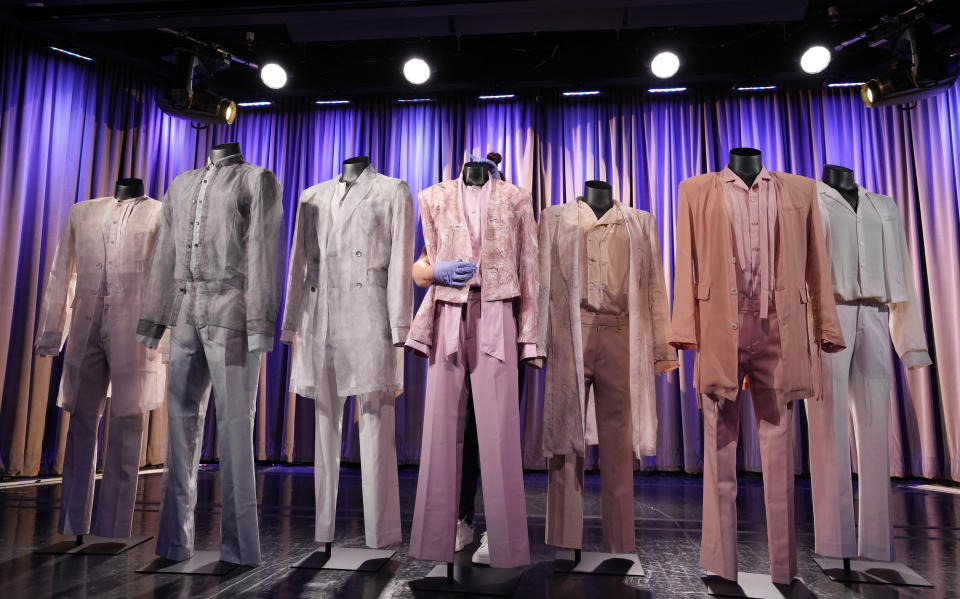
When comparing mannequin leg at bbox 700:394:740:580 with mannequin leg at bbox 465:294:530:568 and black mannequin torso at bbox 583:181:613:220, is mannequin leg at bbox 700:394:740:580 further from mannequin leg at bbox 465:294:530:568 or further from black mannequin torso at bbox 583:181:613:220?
black mannequin torso at bbox 583:181:613:220

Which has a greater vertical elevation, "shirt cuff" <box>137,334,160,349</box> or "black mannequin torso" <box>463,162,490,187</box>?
"black mannequin torso" <box>463,162,490,187</box>

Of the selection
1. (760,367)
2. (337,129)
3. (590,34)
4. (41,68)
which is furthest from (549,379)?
(41,68)

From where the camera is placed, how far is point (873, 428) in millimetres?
3123

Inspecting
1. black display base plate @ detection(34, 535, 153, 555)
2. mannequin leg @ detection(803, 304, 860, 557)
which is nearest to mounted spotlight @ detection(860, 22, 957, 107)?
mannequin leg @ detection(803, 304, 860, 557)

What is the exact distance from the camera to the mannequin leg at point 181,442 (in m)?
3.00

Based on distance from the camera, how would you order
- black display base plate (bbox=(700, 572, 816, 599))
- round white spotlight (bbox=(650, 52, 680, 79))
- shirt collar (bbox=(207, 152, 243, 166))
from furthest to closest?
round white spotlight (bbox=(650, 52, 680, 79)) → shirt collar (bbox=(207, 152, 243, 166)) → black display base plate (bbox=(700, 572, 816, 599))

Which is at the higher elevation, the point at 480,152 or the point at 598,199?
the point at 480,152

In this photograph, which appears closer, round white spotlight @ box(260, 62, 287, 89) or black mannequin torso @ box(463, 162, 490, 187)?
black mannequin torso @ box(463, 162, 490, 187)

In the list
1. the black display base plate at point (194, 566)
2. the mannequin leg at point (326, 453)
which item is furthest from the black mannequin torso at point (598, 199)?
the black display base plate at point (194, 566)

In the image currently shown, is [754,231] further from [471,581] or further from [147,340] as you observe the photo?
[147,340]

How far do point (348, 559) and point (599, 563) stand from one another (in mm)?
1254

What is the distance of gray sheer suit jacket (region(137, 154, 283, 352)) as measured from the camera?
9.82 ft

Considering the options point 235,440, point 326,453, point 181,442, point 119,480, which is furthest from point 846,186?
point 119,480

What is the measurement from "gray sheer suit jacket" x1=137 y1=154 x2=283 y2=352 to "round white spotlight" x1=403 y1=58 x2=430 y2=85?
3284mm
